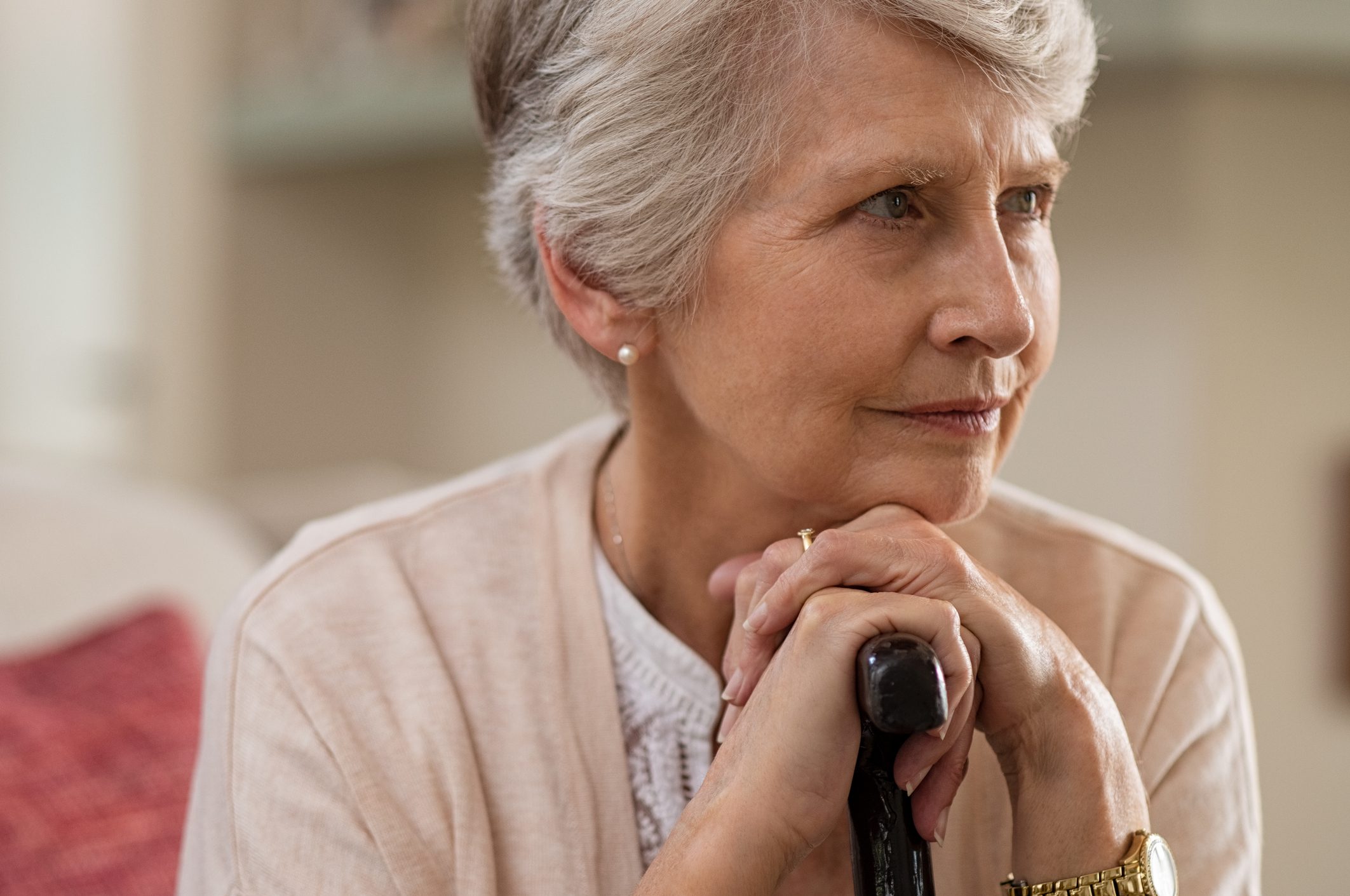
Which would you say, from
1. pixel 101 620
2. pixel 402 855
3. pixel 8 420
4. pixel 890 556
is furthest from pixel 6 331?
pixel 890 556

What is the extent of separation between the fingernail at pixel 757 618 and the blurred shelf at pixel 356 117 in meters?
1.95

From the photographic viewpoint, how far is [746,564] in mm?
1210

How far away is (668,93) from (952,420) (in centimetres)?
33

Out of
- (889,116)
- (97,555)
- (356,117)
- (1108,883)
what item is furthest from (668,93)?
(356,117)

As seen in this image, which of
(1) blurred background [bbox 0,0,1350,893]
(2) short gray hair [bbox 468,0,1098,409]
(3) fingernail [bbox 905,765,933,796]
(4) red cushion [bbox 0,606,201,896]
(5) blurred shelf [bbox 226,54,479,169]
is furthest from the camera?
(5) blurred shelf [bbox 226,54,479,169]

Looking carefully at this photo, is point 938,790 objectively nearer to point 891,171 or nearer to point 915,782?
point 915,782

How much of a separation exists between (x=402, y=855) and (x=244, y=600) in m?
0.29

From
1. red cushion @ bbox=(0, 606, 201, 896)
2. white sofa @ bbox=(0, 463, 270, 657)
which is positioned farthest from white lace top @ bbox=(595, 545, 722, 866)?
white sofa @ bbox=(0, 463, 270, 657)

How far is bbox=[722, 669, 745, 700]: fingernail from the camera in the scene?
1077 mm

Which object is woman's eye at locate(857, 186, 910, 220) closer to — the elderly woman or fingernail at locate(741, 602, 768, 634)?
the elderly woman

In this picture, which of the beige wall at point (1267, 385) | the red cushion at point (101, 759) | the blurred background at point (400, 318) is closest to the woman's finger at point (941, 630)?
the blurred background at point (400, 318)

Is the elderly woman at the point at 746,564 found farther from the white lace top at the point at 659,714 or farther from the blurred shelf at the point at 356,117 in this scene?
the blurred shelf at the point at 356,117

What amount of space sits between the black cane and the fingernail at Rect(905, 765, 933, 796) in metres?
0.01

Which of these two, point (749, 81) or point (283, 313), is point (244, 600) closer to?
point (749, 81)
